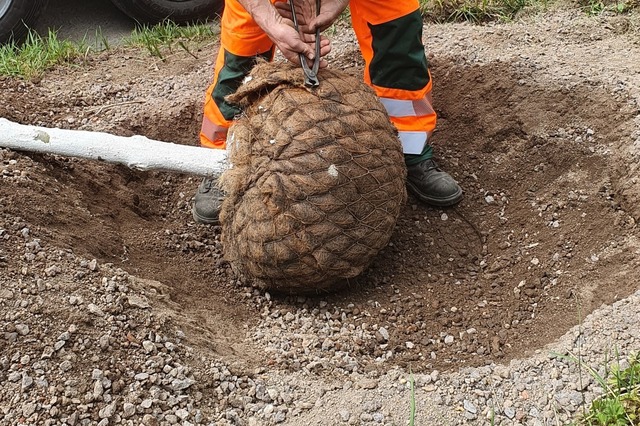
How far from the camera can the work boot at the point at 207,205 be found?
313cm

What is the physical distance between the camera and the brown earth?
2.54m

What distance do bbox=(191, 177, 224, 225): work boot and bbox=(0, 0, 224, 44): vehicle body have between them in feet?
7.74

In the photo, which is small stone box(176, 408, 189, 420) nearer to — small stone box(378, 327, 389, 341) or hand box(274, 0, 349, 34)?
small stone box(378, 327, 389, 341)

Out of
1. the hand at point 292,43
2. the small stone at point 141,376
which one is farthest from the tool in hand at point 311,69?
the small stone at point 141,376

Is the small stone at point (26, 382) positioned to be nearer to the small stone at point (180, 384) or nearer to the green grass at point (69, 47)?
the small stone at point (180, 384)

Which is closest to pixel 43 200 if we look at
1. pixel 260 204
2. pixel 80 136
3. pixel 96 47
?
pixel 80 136

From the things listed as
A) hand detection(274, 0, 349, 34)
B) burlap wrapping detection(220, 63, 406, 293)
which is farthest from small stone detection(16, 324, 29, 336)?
hand detection(274, 0, 349, 34)

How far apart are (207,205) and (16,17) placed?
257 cm

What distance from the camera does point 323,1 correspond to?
8.59 feet

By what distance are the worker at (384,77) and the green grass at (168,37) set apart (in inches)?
60.3

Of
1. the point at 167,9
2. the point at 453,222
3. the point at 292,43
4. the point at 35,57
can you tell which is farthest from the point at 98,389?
the point at 167,9

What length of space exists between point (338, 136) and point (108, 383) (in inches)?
41.4

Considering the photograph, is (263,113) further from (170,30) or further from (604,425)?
(170,30)

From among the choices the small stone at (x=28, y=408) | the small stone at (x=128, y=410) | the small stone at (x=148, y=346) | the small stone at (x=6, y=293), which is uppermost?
the small stone at (x=28, y=408)
